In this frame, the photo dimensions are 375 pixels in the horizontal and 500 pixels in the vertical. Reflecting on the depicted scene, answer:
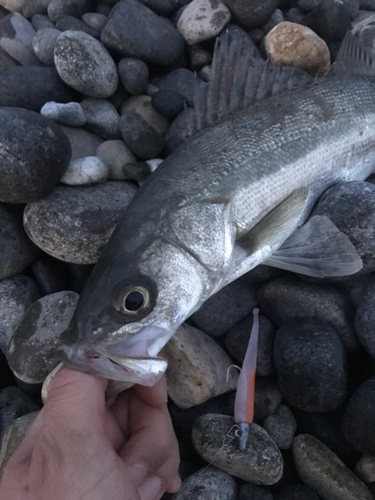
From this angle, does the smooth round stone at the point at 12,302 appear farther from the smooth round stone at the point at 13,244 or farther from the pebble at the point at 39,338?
the pebble at the point at 39,338

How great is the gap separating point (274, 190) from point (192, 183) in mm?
557

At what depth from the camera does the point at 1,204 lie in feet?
9.19

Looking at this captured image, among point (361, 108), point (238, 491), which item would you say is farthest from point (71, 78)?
point (238, 491)

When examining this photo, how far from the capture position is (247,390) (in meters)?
Answer: 2.38

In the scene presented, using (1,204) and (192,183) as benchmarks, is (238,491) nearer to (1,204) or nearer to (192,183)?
(192,183)

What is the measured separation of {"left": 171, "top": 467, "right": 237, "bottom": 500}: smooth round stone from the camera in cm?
219

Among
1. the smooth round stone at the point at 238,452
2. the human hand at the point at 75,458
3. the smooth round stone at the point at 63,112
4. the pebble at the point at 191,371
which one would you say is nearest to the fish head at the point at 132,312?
the human hand at the point at 75,458

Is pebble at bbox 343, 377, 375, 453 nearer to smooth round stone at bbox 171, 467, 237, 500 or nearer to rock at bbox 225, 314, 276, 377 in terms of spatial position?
rock at bbox 225, 314, 276, 377

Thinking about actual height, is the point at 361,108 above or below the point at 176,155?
below

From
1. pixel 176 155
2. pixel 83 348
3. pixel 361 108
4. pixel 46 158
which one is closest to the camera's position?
pixel 83 348

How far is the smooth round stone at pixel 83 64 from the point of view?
3.11 metres

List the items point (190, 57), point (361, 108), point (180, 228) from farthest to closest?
point (190, 57), point (361, 108), point (180, 228)

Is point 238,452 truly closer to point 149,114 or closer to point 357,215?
point 357,215

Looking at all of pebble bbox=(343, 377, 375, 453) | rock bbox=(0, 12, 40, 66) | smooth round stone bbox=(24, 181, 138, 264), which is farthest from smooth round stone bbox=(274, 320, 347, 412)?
rock bbox=(0, 12, 40, 66)
